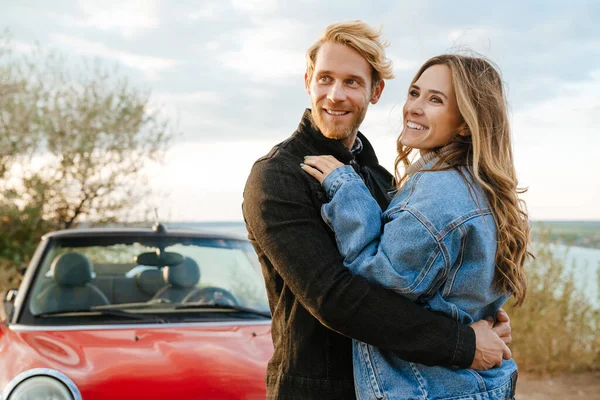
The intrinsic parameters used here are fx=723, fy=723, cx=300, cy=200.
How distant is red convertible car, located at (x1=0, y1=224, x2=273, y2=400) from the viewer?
332 centimetres

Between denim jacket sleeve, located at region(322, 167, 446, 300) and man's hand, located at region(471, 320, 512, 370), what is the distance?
202 millimetres

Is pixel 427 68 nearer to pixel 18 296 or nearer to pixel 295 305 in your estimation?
pixel 295 305

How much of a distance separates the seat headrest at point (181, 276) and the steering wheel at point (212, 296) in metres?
0.07

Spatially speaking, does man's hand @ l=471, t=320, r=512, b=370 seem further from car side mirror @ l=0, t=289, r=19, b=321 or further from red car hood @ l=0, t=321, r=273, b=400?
car side mirror @ l=0, t=289, r=19, b=321

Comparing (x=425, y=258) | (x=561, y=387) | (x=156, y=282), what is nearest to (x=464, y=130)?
(x=425, y=258)

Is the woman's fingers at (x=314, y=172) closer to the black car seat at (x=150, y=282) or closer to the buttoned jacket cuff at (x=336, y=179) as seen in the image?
the buttoned jacket cuff at (x=336, y=179)

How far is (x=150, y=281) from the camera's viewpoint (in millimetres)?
4680

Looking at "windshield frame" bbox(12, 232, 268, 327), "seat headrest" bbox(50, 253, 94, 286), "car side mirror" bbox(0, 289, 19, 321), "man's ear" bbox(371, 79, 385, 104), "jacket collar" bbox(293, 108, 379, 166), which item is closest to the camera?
"jacket collar" bbox(293, 108, 379, 166)

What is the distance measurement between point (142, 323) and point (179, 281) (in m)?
0.66

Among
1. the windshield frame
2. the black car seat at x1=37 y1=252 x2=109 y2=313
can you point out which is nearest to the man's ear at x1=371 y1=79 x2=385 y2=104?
the windshield frame

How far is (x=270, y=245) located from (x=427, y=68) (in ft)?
2.79

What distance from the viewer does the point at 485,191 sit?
2307 millimetres

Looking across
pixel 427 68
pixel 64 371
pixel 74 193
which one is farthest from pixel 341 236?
pixel 74 193

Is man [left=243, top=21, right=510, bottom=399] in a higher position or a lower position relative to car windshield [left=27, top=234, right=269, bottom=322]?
higher
